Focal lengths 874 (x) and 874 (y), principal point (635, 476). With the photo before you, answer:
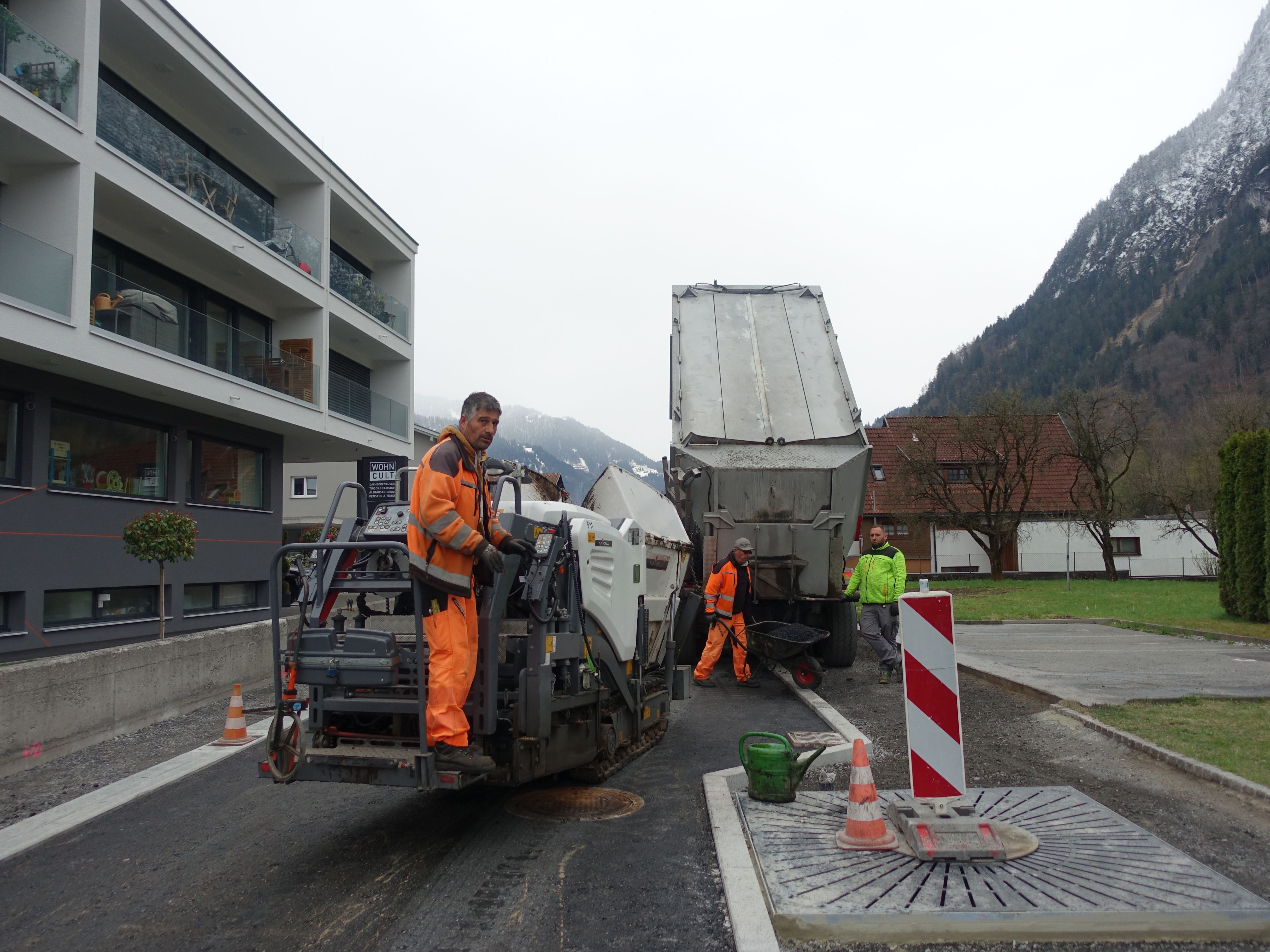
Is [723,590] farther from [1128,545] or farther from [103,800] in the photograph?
[1128,545]

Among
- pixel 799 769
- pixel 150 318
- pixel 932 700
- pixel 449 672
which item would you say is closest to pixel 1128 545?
pixel 150 318

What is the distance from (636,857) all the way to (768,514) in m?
6.10

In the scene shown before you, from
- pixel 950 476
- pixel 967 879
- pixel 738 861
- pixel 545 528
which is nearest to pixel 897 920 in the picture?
pixel 967 879

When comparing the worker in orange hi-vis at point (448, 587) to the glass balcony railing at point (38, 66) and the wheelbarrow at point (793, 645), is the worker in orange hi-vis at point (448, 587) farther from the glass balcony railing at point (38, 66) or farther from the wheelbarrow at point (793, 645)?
the glass balcony railing at point (38, 66)

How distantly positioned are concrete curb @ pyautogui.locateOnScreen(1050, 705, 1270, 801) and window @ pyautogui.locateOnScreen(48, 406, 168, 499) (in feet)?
48.4

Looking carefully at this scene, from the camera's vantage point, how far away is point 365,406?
74.3 feet

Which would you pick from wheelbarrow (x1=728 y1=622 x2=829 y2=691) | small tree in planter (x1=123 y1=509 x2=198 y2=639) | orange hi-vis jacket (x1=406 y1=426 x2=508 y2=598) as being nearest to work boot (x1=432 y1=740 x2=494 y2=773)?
orange hi-vis jacket (x1=406 y1=426 x2=508 y2=598)

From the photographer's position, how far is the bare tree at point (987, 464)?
34500 mm

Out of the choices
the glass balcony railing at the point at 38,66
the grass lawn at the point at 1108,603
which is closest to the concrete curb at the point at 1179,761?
the grass lawn at the point at 1108,603

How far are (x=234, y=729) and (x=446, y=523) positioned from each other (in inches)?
175

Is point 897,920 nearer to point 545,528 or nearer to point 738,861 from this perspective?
point 738,861

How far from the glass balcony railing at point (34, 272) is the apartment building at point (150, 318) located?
0.09 ft

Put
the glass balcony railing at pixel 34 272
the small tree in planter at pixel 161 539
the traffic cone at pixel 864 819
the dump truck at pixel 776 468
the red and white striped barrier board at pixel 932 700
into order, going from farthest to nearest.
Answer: the glass balcony railing at pixel 34 272, the small tree in planter at pixel 161 539, the dump truck at pixel 776 468, the red and white striped barrier board at pixel 932 700, the traffic cone at pixel 864 819

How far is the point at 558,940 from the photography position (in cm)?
342
